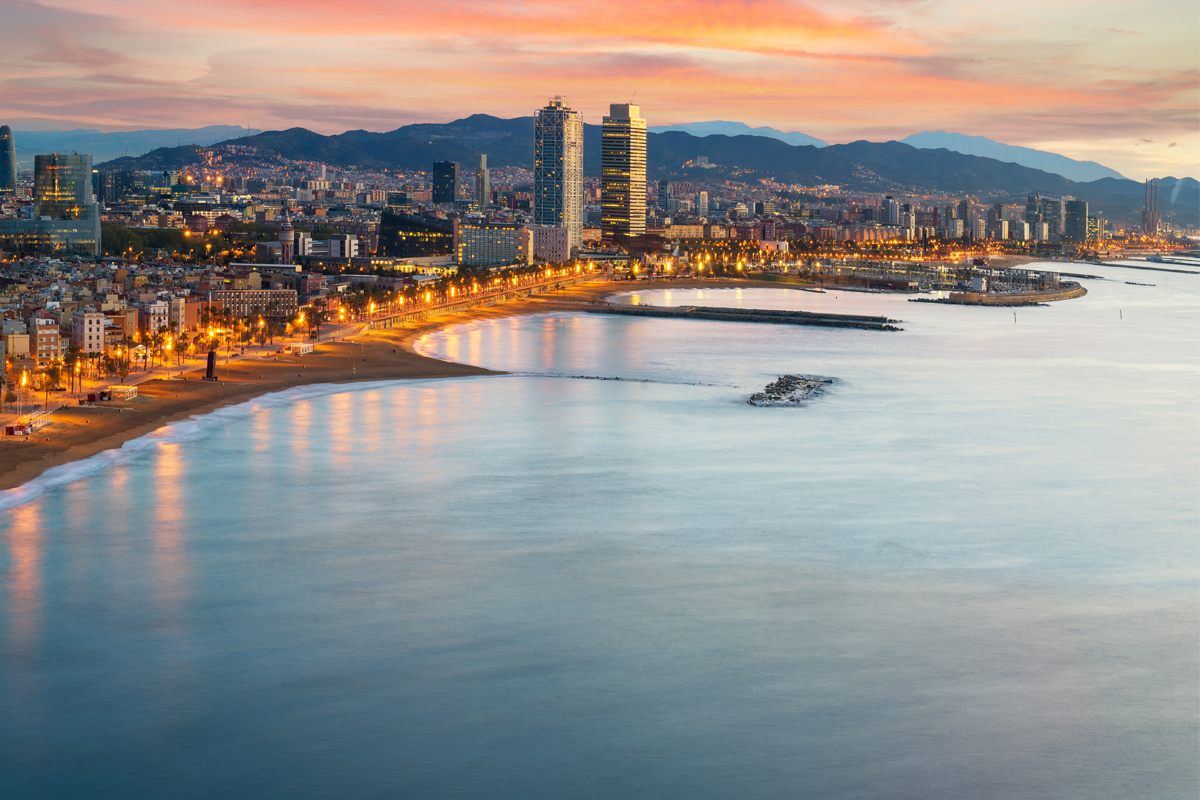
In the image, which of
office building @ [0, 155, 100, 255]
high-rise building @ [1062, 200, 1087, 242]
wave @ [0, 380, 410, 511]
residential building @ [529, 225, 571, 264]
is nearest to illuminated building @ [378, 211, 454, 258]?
residential building @ [529, 225, 571, 264]

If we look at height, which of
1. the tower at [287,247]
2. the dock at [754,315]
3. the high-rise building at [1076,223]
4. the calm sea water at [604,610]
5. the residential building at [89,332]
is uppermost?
the high-rise building at [1076,223]

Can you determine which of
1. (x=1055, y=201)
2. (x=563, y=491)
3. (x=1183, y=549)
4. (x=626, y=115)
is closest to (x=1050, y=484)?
(x=1183, y=549)

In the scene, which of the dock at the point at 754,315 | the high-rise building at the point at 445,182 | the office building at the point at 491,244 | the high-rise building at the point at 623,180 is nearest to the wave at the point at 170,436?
the dock at the point at 754,315

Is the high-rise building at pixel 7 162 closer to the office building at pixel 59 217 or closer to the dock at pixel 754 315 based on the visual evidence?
the office building at pixel 59 217

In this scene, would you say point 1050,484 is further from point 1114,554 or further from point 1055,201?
point 1055,201

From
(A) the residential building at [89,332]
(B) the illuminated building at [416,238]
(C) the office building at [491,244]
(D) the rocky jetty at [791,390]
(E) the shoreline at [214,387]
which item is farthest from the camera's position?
(C) the office building at [491,244]

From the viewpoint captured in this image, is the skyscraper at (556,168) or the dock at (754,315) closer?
the dock at (754,315)

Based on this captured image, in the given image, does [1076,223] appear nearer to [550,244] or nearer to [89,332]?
[550,244]
